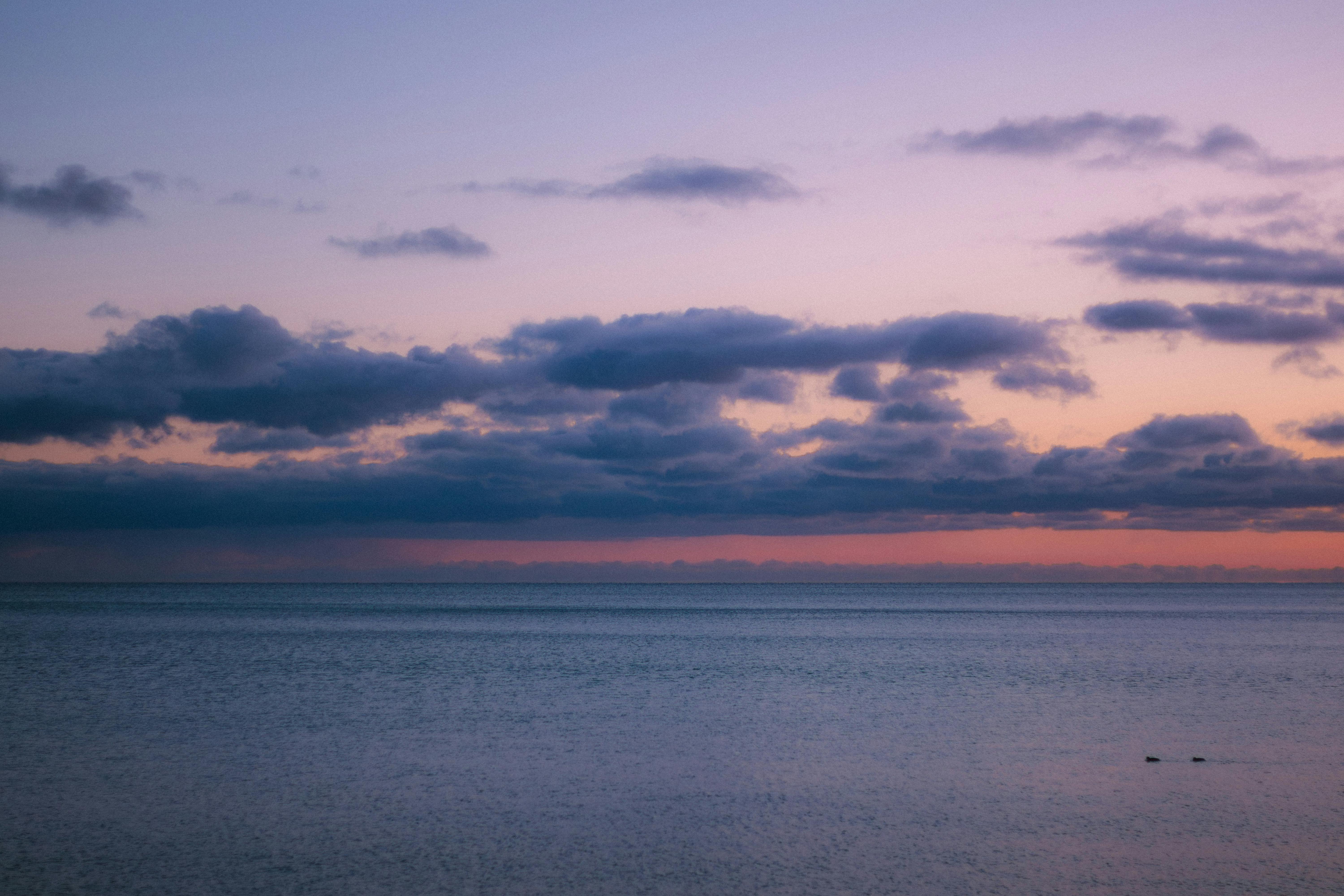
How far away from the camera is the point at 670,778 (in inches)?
982

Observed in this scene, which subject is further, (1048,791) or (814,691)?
(814,691)

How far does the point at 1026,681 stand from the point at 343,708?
102 ft

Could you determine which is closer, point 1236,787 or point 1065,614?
point 1236,787

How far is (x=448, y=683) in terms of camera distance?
47438mm

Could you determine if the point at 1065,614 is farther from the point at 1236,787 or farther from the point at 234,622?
the point at 1236,787

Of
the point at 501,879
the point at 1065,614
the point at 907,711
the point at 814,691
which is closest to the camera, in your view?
the point at 501,879

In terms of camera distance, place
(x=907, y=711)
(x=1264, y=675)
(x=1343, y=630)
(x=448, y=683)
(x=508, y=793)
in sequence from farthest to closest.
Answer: (x=1343, y=630) → (x=1264, y=675) → (x=448, y=683) → (x=907, y=711) → (x=508, y=793)

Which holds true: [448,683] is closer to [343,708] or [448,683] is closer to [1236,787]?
[343,708]

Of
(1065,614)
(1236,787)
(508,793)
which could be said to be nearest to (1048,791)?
(1236,787)

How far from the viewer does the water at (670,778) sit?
17375mm

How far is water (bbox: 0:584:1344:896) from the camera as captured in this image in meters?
17.4

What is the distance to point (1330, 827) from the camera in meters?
19.8

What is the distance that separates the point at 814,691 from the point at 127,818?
29.4 m

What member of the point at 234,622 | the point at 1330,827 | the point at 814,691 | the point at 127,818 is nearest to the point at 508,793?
the point at 127,818
